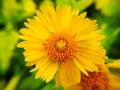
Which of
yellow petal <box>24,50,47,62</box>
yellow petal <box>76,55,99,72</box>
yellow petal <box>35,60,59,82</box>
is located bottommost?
yellow petal <box>76,55,99,72</box>

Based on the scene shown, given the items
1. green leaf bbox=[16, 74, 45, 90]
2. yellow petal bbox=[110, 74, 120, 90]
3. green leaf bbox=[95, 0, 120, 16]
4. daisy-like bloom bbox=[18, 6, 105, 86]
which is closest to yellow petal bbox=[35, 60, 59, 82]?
daisy-like bloom bbox=[18, 6, 105, 86]

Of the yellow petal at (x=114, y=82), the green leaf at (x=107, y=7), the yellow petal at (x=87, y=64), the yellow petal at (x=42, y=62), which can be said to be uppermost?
the green leaf at (x=107, y=7)

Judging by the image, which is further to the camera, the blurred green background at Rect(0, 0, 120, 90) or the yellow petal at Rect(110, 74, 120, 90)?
the blurred green background at Rect(0, 0, 120, 90)

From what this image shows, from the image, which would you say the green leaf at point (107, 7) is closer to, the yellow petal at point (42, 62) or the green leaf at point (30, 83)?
the green leaf at point (30, 83)

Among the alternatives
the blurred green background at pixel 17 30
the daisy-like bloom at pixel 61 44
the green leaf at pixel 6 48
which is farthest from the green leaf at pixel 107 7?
the daisy-like bloom at pixel 61 44

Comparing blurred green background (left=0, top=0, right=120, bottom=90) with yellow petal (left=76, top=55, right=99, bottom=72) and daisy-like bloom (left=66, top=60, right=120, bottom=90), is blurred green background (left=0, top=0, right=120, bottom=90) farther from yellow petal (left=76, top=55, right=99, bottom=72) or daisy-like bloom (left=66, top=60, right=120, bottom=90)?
yellow petal (left=76, top=55, right=99, bottom=72)

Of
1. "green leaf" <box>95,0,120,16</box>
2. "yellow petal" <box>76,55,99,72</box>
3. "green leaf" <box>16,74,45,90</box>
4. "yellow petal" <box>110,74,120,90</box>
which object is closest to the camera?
"yellow petal" <box>76,55,99,72</box>

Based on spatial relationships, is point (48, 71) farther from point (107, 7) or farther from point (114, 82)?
point (107, 7)

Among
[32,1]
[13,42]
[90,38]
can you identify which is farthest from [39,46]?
[32,1]
